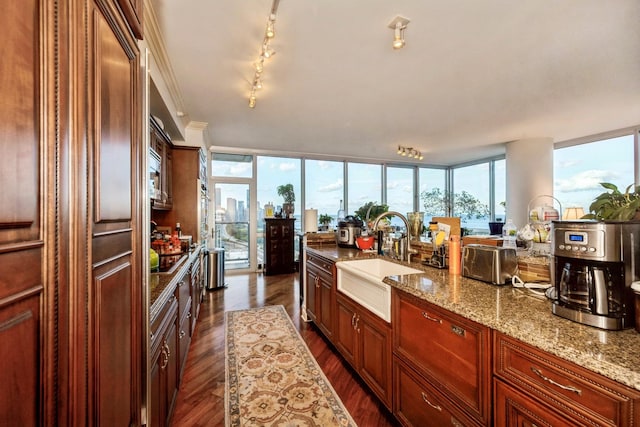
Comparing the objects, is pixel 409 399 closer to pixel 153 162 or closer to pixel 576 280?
pixel 576 280

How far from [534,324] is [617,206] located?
2.19 feet

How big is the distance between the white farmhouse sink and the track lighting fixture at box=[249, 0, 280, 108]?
72.1 inches

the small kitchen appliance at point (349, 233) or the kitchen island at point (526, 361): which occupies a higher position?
the small kitchen appliance at point (349, 233)

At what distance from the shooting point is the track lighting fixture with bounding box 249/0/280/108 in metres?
1.89

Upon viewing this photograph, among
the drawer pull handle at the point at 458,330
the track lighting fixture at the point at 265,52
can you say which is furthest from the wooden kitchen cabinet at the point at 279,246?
the drawer pull handle at the point at 458,330

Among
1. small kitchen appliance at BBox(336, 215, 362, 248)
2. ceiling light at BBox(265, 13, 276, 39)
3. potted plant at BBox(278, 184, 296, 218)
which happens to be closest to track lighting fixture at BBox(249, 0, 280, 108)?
ceiling light at BBox(265, 13, 276, 39)

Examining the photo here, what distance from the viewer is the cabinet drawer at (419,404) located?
51.7 inches

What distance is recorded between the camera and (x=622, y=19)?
2100 mm

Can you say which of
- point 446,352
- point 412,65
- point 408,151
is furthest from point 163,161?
point 408,151

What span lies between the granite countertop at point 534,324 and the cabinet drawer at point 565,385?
4cm

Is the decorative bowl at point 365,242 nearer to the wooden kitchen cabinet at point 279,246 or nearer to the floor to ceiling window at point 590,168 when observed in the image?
the wooden kitchen cabinet at point 279,246

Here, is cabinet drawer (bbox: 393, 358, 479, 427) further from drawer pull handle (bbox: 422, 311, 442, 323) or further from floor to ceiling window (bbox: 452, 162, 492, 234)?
floor to ceiling window (bbox: 452, 162, 492, 234)

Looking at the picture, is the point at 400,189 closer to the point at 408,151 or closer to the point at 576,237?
the point at 408,151

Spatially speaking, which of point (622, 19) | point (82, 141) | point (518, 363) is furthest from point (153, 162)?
point (622, 19)
